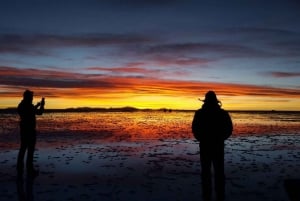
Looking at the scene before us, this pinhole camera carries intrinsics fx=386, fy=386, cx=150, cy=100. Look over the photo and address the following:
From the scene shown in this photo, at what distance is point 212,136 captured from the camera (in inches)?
309

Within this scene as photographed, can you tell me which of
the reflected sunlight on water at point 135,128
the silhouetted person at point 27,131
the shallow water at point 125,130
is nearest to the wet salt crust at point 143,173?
the silhouetted person at point 27,131

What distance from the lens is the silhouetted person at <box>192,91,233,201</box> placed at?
7812mm

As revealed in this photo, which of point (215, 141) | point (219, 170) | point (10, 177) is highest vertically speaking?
point (215, 141)

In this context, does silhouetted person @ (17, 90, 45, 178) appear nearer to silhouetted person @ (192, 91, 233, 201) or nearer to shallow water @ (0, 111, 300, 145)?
silhouetted person @ (192, 91, 233, 201)

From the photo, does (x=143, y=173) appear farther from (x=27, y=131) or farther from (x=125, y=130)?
(x=125, y=130)

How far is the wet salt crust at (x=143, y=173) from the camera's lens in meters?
8.74

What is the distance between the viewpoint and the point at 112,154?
53.2ft

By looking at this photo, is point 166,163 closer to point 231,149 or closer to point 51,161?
point 51,161

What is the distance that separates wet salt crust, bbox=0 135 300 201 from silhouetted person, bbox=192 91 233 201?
2.49 feet

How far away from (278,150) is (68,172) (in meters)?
10.6

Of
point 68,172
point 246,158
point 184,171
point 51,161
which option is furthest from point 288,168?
point 51,161

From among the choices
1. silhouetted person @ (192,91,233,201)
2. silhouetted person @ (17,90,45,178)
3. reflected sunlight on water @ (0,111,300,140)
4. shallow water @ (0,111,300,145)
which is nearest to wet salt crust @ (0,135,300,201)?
silhouetted person @ (17,90,45,178)

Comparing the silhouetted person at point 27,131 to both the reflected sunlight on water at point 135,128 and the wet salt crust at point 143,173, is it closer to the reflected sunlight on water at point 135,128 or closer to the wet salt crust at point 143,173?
the wet salt crust at point 143,173

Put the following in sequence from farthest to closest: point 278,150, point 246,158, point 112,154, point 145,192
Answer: point 278,150 → point 112,154 → point 246,158 → point 145,192
